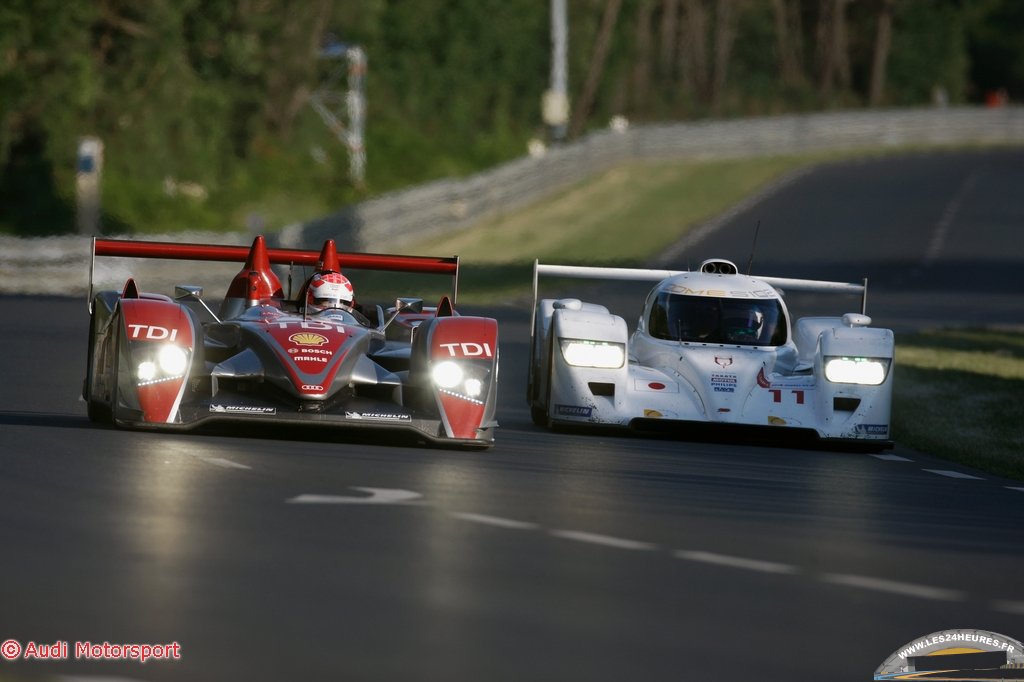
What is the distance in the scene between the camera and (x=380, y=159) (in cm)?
5234

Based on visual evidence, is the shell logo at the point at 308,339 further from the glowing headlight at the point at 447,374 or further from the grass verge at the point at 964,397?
the grass verge at the point at 964,397

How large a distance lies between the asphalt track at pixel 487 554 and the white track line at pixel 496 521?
3 cm

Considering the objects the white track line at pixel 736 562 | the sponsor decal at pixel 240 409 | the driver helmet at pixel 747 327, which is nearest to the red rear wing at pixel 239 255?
the sponsor decal at pixel 240 409

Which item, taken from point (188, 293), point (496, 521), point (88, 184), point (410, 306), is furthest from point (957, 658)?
point (88, 184)

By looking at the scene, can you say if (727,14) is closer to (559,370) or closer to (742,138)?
(742,138)

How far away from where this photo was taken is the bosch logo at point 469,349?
1231 cm

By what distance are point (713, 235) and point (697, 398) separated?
28960mm

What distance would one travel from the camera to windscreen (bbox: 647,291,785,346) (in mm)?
15102

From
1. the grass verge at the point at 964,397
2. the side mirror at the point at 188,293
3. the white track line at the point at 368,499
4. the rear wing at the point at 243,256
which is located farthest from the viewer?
the grass verge at the point at 964,397

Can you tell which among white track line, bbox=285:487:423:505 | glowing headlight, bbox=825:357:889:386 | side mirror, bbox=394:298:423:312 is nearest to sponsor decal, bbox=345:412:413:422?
white track line, bbox=285:487:423:505

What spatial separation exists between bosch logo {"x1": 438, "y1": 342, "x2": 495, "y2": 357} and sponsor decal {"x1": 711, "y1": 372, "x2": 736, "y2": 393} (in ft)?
7.29

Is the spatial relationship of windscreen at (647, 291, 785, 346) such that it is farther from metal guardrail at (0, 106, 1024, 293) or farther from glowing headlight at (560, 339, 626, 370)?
metal guardrail at (0, 106, 1024, 293)

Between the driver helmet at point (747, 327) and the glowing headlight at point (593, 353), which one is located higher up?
the driver helmet at point (747, 327)

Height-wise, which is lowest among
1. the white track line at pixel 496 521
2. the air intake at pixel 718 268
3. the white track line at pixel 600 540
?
the white track line at pixel 600 540
